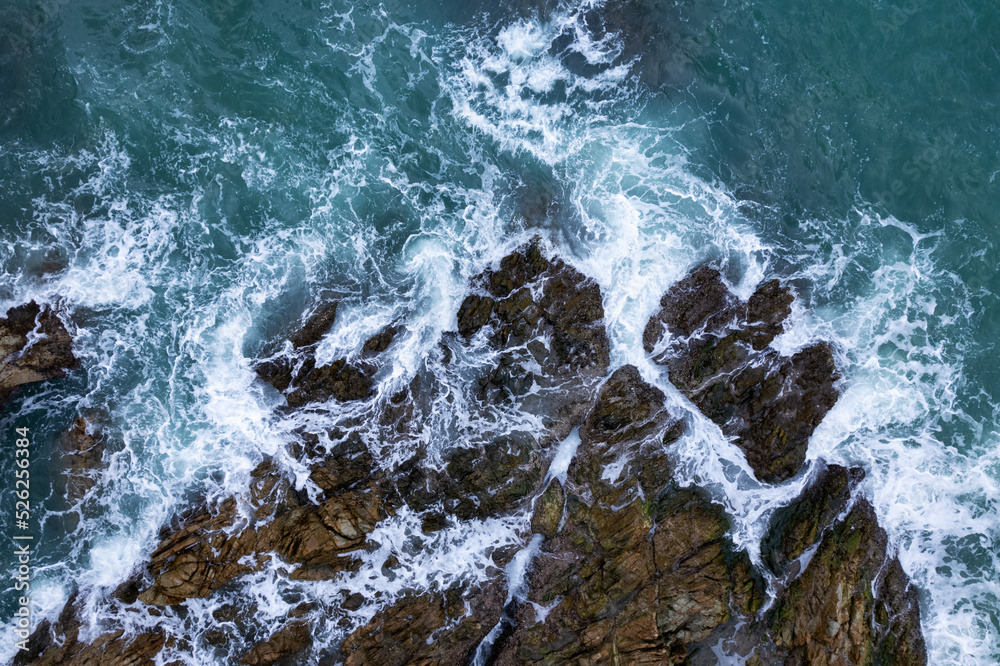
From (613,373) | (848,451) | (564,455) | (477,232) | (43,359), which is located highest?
(477,232)

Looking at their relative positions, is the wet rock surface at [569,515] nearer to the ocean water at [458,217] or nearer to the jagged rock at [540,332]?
the jagged rock at [540,332]

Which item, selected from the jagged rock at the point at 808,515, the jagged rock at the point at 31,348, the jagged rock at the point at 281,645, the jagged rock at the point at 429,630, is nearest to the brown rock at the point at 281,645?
the jagged rock at the point at 281,645

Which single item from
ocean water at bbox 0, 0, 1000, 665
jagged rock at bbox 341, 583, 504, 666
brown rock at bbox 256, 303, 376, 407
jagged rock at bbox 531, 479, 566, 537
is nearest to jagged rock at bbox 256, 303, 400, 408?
brown rock at bbox 256, 303, 376, 407

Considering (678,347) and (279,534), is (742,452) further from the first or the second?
(279,534)

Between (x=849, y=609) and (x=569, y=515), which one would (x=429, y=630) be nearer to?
(x=569, y=515)

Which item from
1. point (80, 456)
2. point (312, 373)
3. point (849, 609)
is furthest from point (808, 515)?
point (80, 456)

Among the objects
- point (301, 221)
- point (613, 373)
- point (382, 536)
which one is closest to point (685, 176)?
point (613, 373)

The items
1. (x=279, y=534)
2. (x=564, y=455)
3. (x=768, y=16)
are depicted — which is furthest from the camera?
(x=768, y=16)
